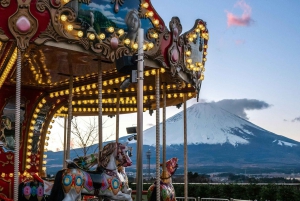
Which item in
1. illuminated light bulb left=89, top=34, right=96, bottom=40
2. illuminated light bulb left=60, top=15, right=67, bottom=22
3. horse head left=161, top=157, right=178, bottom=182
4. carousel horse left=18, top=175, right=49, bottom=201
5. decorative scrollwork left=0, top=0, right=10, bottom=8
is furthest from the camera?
horse head left=161, top=157, right=178, bottom=182

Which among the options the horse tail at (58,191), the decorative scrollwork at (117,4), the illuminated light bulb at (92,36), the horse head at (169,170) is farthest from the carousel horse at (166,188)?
the decorative scrollwork at (117,4)

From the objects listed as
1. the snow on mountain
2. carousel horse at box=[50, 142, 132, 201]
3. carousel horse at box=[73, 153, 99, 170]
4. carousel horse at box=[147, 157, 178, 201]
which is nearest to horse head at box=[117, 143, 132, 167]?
carousel horse at box=[50, 142, 132, 201]

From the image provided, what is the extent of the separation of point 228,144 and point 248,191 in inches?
2690

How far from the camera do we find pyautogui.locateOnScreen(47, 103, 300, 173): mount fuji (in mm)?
77562

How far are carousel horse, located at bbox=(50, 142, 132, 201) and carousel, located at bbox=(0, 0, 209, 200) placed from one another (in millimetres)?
221

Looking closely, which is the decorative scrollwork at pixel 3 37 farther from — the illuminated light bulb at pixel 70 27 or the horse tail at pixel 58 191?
the horse tail at pixel 58 191

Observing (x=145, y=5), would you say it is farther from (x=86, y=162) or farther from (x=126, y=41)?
(x=86, y=162)

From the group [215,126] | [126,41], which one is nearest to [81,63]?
[126,41]

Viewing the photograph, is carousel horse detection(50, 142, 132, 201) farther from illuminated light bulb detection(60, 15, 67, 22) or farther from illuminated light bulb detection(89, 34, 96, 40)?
illuminated light bulb detection(60, 15, 67, 22)

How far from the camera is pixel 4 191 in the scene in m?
10.7

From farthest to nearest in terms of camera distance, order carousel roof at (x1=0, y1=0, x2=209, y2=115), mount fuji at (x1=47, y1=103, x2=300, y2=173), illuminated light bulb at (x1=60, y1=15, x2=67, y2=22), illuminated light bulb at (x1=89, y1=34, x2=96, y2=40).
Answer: mount fuji at (x1=47, y1=103, x2=300, y2=173) < illuminated light bulb at (x1=89, y1=34, x2=96, y2=40) < illuminated light bulb at (x1=60, y1=15, x2=67, y2=22) < carousel roof at (x1=0, y1=0, x2=209, y2=115)

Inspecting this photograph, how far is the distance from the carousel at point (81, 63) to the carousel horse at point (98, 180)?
0.73ft

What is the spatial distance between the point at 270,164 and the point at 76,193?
2977 inches

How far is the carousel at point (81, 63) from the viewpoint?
297 inches
